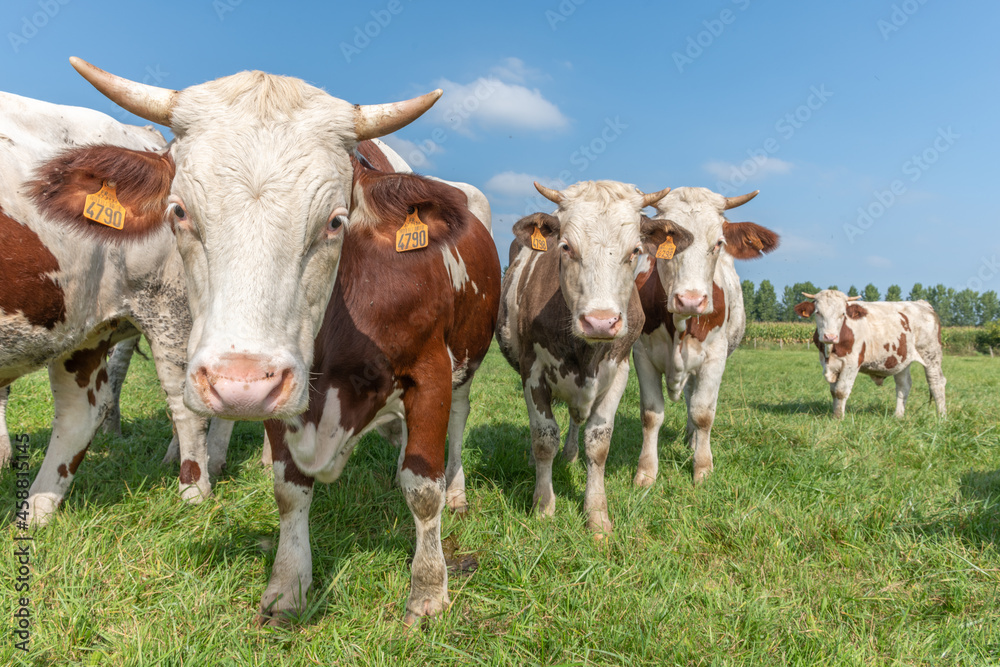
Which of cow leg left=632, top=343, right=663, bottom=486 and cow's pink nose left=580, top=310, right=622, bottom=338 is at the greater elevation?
cow's pink nose left=580, top=310, right=622, bottom=338

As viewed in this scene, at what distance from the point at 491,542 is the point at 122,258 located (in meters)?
2.94

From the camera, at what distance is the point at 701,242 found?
189 inches

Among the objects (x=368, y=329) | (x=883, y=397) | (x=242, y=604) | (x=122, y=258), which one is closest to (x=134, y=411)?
(x=122, y=258)

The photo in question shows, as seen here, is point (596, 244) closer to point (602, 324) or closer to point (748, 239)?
point (602, 324)

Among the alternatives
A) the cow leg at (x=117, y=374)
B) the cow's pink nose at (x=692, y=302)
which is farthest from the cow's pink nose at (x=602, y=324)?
the cow leg at (x=117, y=374)

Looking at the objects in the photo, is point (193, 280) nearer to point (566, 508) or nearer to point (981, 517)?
point (566, 508)

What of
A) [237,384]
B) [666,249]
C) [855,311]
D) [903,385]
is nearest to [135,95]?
[237,384]

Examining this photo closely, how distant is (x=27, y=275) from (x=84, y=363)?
0.93 m

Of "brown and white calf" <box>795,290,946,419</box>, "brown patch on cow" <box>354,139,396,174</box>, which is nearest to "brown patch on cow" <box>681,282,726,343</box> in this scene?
"brown patch on cow" <box>354,139,396,174</box>

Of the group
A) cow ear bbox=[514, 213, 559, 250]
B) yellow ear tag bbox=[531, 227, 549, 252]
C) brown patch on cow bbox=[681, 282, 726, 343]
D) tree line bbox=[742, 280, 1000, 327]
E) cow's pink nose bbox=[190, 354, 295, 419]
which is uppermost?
tree line bbox=[742, 280, 1000, 327]

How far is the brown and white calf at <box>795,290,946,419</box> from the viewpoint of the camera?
407 inches

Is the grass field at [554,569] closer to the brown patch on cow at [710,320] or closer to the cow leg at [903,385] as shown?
the brown patch on cow at [710,320]

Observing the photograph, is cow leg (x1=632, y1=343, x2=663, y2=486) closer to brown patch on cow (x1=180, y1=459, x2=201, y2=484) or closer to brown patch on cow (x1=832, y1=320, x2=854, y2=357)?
brown patch on cow (x1=180, y1=459, x2=201, y2=484)

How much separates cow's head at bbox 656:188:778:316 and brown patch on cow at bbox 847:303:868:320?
6.76 m
